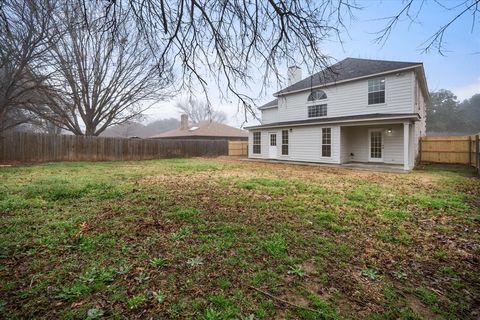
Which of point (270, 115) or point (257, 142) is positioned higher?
point (270, 115)

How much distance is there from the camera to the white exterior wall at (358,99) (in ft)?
41.0

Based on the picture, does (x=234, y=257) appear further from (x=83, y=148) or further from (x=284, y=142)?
(x=83, y=148)

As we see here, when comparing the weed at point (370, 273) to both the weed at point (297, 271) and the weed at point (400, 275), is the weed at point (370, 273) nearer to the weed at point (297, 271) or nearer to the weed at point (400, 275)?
the weed at point (400, 275)

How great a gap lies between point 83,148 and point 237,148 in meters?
13.2

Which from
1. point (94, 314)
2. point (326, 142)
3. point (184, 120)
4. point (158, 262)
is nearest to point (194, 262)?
point (158, 262)

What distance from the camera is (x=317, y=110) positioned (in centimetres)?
1630

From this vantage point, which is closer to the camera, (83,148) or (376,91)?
(376,91)

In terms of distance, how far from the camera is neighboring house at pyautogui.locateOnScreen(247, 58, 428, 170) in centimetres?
1245

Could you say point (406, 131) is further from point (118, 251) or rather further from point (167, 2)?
point (118, 251)

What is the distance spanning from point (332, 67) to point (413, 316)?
147 inches

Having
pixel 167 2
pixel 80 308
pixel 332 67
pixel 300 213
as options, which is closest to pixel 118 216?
pixel 80 308

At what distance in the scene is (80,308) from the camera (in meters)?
2.12

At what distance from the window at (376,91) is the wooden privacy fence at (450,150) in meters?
4.53

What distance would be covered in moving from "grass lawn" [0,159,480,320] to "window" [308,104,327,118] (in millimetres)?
11287
